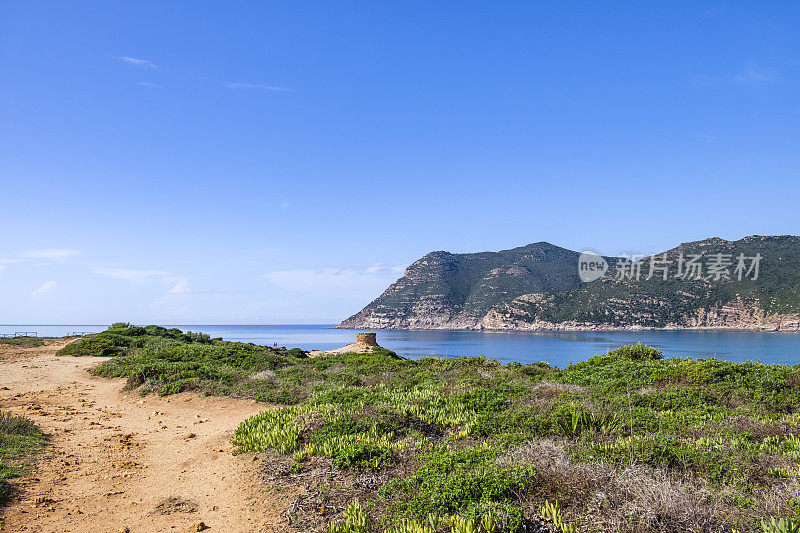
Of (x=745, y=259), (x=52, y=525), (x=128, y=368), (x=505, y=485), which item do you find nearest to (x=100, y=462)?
(x=52, y=525)

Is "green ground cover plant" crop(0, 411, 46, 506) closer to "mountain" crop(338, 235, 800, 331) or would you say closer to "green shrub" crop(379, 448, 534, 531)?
"green shrub" crop(379, 448, 534, 531)

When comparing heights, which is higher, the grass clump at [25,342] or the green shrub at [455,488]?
the green shrub at [455,488]

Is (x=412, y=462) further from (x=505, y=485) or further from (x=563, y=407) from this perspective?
(x=563, y=407)

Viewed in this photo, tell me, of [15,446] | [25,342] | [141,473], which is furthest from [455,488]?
[25,342]

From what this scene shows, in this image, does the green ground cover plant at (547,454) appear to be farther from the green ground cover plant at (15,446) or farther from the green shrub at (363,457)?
the green ground cover plant at (15,446)

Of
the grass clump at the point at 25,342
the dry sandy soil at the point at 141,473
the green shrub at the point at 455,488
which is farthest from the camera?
the grass clump at the point at 25,342

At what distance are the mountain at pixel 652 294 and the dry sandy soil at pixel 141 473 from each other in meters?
122

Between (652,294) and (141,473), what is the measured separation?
133 metres

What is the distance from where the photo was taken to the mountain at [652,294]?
335ft

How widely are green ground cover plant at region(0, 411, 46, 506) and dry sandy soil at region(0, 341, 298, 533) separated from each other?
0.20 metres

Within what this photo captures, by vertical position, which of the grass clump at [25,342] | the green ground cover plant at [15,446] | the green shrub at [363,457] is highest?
the green shrub at [363,457]

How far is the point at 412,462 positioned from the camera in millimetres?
6879

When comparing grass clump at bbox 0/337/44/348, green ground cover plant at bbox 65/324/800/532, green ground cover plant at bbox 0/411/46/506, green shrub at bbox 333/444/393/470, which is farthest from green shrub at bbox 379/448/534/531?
grass clump at bbox 0/337/44/348

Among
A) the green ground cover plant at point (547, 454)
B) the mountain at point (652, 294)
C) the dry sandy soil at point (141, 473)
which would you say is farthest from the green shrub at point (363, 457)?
the mountain at point (652, 294)
